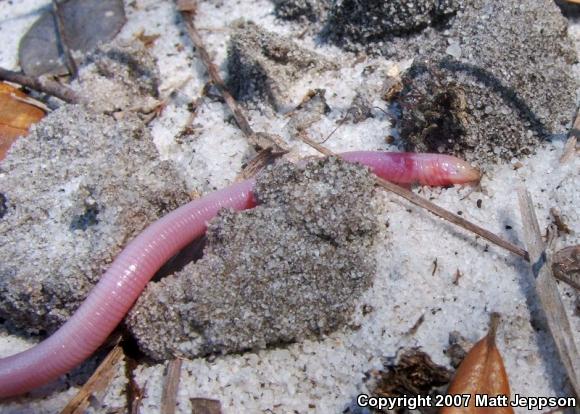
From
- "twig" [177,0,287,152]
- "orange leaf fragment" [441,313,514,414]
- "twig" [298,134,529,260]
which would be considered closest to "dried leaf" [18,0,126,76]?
"twig" [177,0,287,152]

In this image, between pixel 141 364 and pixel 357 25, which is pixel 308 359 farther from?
pixel 357 25

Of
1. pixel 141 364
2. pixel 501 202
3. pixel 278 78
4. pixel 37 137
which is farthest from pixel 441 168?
pixel 37 137

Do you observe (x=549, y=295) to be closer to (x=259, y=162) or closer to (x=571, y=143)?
(x=571, y=143)

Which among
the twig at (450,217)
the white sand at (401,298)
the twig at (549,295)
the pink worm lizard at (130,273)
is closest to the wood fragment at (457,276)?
the white sand at (401,298)

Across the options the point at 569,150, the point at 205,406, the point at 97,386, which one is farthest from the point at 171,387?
the point at 569,150

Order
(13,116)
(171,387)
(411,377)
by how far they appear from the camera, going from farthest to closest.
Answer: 1. (13,116)
2. (171,387)
3. (411,377)

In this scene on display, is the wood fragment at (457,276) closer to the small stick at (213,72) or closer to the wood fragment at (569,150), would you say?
the wood fragment at (569,150)
